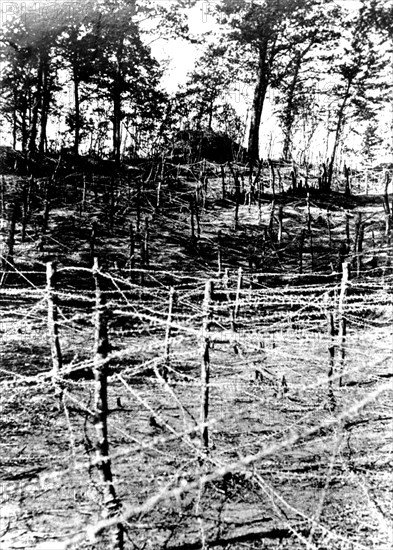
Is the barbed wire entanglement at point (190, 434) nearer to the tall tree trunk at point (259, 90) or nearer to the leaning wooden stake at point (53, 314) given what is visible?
the leaning wooden stake at point (53, 314)

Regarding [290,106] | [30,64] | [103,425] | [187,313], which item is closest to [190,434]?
[103,425]

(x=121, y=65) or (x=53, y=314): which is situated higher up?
(x=121, y=65)

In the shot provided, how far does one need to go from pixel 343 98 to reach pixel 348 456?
93.8 feet

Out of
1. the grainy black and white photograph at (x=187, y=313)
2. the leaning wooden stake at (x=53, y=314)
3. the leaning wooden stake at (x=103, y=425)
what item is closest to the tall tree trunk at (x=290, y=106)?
the grainy black and white photograph at (x=187, y=313)

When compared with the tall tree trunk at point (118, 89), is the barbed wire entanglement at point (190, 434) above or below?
below

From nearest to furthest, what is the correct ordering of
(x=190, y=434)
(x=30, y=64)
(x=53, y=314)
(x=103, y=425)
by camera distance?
(x=103, y=425)
(x=190, y=434)
(x=53, y=314)
(x=30, y=64)

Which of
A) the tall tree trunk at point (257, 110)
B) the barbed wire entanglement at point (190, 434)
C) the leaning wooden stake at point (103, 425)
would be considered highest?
the tall tree trunk at point (257, 110)

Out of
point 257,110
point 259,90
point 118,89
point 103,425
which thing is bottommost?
point 103,425

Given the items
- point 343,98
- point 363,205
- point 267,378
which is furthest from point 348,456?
point 343,98

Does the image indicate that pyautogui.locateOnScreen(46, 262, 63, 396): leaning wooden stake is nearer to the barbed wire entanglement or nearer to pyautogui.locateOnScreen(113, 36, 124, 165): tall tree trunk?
the barbed wire entanglement

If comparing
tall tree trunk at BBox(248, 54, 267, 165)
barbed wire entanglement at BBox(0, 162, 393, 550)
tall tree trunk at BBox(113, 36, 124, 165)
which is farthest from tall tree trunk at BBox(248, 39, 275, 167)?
barbed wire entanglement at BBox(0, 162, 393, 550)

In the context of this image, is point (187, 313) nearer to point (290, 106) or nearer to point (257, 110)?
point (257, 110)

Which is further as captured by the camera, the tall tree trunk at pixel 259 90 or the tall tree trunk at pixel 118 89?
the tall tree trunk at pixel 259 90

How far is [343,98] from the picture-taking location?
1181 inches
